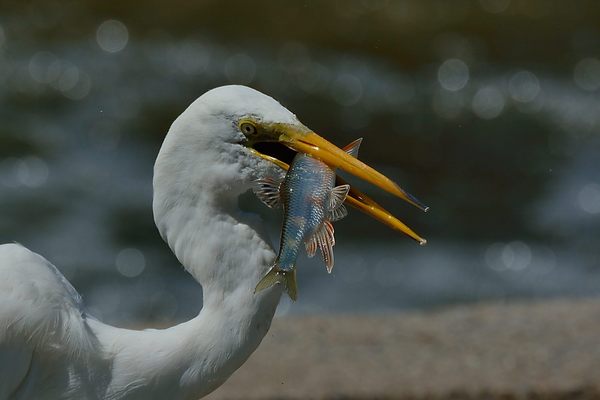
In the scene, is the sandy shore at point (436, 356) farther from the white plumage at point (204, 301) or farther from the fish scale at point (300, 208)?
the fish scale at point (300, 208)

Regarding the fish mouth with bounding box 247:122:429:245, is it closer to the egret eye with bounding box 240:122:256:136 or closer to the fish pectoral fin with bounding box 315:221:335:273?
the egret eye with bounding box 240:122:256:136

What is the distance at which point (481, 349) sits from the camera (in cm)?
593

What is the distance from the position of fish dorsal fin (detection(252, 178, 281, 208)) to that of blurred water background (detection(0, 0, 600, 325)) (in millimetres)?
4617

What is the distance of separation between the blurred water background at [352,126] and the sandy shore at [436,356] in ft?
5.83

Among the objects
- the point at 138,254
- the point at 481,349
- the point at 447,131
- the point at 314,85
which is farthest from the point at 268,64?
the point at 481,349

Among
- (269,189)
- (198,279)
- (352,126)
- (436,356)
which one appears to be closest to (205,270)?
(198,279)

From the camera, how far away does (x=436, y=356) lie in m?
5.85

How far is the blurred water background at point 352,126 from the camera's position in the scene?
934cm

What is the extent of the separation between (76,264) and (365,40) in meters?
5.31

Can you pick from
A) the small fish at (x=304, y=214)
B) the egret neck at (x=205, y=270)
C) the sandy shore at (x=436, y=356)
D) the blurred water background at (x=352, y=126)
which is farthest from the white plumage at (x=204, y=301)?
the blurred water background at (x=352, y=126)

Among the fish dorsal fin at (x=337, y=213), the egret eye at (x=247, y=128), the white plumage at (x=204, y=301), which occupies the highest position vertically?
the egret eye at (x=247, y=128)

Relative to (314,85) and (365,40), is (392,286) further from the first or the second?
(365,40)

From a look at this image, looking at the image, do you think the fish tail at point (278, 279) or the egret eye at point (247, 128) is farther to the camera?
the egret eye at point (247, 128)

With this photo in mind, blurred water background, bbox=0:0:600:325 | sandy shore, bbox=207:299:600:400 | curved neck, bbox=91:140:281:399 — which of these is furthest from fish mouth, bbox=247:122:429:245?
blurred water background, bbox=0:0:600:325
